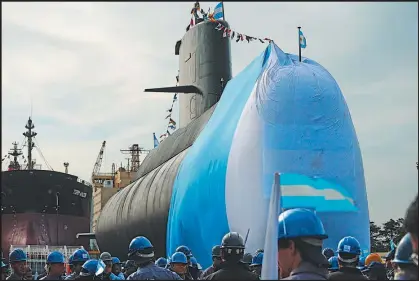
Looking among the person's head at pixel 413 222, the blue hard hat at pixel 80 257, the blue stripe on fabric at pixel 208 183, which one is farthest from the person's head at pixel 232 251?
the blue stripe on fabric at pixel 208 183

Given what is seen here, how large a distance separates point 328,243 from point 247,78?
3968mm

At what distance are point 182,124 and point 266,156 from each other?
8.82 metres

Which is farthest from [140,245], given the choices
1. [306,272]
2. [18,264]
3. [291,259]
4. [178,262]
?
[306,272]

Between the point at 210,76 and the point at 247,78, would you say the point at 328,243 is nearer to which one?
the point at 247,78

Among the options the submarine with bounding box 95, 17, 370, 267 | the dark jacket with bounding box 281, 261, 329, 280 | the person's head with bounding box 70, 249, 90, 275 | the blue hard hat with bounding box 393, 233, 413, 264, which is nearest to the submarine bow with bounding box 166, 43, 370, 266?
the submarine with bounding box 95, 17, 370, 267

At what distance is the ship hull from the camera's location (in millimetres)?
26375

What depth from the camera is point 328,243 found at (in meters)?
10.4

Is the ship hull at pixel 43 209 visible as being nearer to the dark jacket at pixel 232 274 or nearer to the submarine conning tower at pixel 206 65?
the submarine conning tower at pixel 206 65

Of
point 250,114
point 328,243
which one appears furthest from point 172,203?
point 328,243

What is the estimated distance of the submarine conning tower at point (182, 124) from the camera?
48.9ft

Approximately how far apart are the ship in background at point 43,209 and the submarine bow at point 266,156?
49.7ft

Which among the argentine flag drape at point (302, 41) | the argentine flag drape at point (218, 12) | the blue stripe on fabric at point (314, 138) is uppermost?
the argentine flag drape at point (218, 12)

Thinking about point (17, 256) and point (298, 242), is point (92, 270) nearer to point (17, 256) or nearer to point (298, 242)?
point (17, 256)

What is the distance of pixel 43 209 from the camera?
27.6 m
